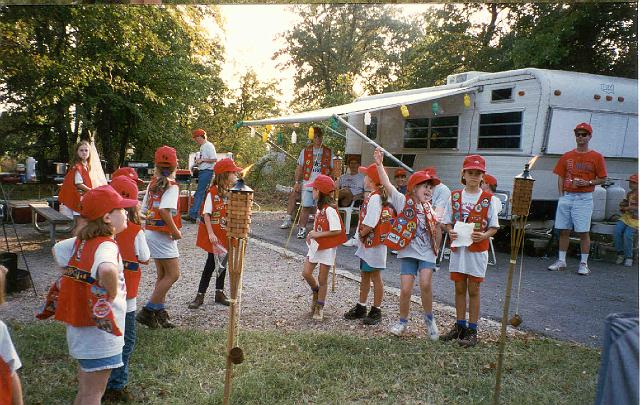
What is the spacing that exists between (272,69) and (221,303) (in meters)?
1.20

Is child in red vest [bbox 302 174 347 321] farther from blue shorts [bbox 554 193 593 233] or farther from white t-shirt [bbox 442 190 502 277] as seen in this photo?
Answer: blue shorts [bbox 554 193 593 233]

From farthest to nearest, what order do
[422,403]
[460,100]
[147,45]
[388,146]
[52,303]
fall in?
[388,146] → [460,100] → [147,45] → [422,403] → [52,303]

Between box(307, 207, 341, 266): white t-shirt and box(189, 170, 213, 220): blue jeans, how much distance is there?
0.66 meters

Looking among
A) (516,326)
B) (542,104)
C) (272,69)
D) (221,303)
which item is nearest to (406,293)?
(516,326)

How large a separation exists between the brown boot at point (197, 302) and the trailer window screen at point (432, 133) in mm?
1303

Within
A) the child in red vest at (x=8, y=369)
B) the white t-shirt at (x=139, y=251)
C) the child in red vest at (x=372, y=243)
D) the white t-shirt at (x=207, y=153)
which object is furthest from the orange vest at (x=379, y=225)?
the child in red vest at (x=8, y=369)

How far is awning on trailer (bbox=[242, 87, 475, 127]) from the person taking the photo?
223 centimetres

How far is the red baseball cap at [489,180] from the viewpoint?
2.23m

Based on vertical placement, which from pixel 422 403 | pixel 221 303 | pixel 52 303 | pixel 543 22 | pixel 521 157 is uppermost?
pixel 543 22

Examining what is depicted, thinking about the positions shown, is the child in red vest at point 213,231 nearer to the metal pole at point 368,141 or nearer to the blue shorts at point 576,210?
the metal pole at point 368,141

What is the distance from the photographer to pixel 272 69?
2.24 meters

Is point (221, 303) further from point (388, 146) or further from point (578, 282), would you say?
point (578, 282)

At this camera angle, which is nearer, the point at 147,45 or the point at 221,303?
the point at 147,45

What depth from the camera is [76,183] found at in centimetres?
201
